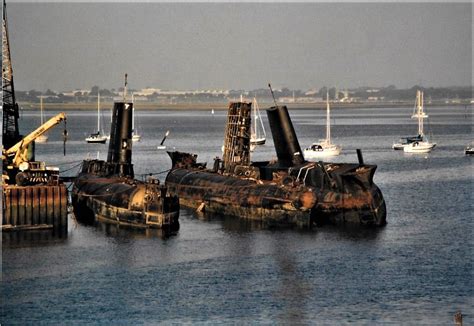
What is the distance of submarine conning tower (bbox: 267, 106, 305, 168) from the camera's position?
83.9 m

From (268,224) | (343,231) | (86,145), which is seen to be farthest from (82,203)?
(86,145)

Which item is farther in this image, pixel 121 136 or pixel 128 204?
pixel 121 136

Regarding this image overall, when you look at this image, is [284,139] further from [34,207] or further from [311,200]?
[34,207]

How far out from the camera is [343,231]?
6981 centimetres

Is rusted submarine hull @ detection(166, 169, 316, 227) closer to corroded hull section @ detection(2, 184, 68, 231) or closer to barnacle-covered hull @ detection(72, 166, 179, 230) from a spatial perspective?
barnacle-covered hull @ detection(72, 166, 179, 230)

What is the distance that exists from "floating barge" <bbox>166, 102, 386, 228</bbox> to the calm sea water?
1760mm

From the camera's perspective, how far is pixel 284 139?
279ft

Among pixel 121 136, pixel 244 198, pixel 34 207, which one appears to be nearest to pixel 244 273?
pixel 34 207

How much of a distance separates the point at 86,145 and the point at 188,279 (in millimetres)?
126876

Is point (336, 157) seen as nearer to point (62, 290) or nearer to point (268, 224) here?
point (268, 224)

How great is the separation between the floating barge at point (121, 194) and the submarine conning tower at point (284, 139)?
1178 cm

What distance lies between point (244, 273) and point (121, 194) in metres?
18.4

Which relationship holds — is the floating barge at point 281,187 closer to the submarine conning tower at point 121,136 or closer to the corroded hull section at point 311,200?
the corroded hull section at point 311,200

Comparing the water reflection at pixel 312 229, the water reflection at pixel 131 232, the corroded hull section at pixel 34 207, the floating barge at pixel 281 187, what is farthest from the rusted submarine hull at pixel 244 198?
the corroded hull section at pixel 34 207
